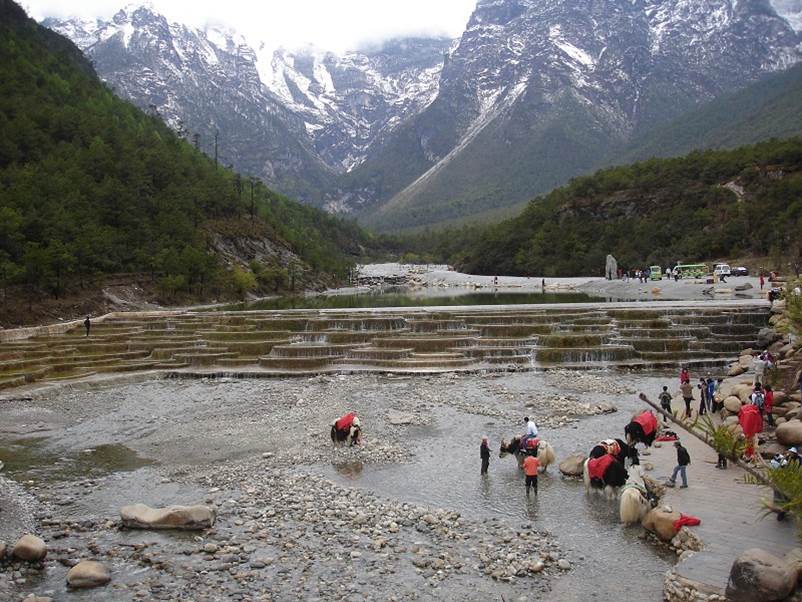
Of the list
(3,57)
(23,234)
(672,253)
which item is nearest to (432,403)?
(23,234)

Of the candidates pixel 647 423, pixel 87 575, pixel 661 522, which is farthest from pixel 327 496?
pixel 647 423

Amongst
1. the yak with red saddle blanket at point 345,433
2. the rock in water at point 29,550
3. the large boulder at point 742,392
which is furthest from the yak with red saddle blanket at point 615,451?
the rock in water at point 29,550

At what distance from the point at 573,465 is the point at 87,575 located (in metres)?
14.3

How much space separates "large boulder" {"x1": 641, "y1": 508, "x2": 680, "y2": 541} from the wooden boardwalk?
0.51 m

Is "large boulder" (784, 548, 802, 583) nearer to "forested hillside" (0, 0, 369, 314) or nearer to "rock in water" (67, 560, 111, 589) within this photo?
"rock in water" (67, 560, 111, 589)

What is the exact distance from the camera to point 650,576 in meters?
14.7

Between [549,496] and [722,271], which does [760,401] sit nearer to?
[549,496]

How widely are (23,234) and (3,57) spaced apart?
2994 inches

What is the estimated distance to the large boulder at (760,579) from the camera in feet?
39.0

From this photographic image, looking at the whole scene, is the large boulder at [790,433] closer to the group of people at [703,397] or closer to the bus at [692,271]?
the group of people at [703,397]

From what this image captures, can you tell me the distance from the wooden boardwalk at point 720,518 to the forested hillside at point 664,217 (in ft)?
272

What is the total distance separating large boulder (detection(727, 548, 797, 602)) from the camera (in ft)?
39.0

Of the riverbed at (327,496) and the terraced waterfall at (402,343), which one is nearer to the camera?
the riverbed at (327,496)

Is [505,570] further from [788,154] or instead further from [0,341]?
[788,154]
